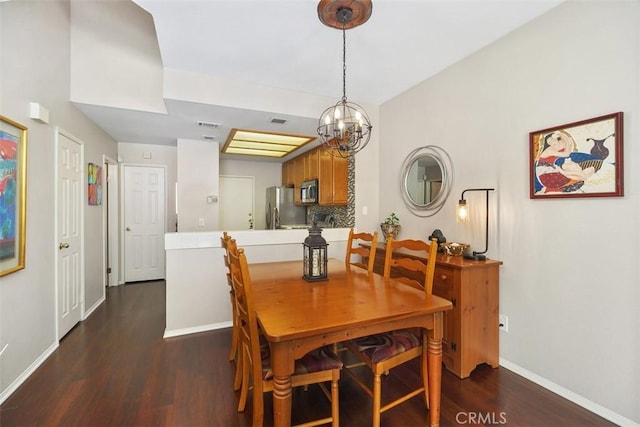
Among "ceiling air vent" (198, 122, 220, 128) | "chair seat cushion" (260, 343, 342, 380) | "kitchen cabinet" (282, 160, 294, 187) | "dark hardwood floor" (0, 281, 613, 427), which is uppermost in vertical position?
"ceiling air vent" (198, 122, 220, 128)

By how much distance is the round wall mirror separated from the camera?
283 centimetres

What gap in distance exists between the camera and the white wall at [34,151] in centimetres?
195

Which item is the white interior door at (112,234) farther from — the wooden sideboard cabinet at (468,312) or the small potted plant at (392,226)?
the wooden sideboard cabinet at (468,312)

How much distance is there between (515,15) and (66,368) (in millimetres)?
4236

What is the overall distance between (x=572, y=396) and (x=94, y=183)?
5.00m

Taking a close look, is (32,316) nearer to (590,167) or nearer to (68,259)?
(68,259)

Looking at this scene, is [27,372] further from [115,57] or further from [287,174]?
[287,174]

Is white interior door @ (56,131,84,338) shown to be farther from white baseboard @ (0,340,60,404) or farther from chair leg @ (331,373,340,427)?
chair leg @ (331,373,340,427)

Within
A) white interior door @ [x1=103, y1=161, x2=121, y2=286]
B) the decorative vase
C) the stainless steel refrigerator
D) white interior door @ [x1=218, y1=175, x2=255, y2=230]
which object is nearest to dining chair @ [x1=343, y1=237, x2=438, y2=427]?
the decorative vase

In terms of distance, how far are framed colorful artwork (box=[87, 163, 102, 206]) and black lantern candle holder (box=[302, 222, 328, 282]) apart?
10.00 ft

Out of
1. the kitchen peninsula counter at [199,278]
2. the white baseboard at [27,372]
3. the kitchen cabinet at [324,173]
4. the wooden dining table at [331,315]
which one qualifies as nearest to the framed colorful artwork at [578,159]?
the wooden dining table at [331,315]

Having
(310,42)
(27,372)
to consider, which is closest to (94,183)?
(27,372)

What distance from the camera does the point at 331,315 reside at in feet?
4.60

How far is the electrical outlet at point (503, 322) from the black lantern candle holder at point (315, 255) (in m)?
1.46
